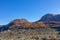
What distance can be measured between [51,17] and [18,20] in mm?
27508

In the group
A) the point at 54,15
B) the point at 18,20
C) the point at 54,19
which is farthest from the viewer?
the point at 54,15

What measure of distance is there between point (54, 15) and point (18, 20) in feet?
101

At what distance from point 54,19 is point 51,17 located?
17.8 feet

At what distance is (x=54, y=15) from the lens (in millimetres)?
119312

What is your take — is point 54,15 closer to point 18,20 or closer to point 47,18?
point 47,18

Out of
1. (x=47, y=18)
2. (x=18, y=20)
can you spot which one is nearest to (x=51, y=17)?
(x=47, y=18)

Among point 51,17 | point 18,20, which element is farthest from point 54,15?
point 18,20

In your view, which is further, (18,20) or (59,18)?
(59,18)

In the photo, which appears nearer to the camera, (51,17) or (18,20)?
(18,20)

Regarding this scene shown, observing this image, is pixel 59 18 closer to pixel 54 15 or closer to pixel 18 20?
pixel 54 15

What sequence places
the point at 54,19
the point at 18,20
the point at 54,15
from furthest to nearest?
1. the point at 54,15
2. the point at 54,19
3. the point at 18,20

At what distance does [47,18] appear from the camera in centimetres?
11756

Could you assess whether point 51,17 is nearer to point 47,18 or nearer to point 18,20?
point 47,18

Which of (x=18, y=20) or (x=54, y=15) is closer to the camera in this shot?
(x=18, y=20)
